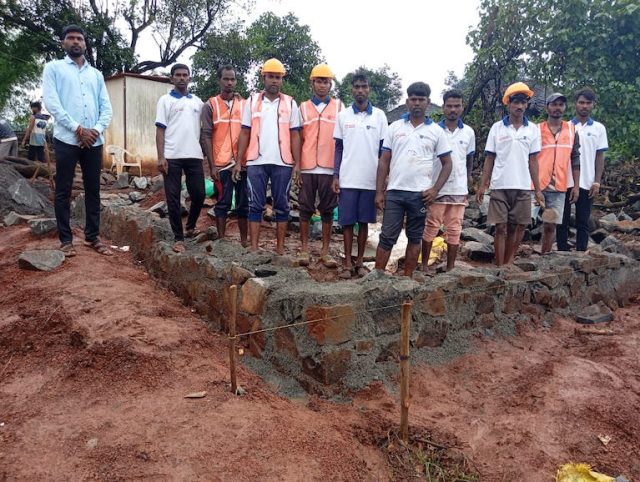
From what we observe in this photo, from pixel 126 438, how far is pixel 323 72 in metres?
3.20

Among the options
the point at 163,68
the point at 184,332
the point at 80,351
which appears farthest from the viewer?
the point at 163,68

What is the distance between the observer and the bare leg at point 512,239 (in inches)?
193

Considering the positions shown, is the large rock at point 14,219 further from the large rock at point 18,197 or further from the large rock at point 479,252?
the large rock at point 479,252

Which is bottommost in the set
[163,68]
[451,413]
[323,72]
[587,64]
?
[451,413]

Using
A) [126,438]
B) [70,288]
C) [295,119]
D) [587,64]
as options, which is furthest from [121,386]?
[587,64]

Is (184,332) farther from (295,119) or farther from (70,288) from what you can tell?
(295,119)

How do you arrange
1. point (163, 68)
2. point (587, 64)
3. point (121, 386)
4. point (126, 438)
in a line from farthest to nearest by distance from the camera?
point (163, 68)
point (587, 64)
point (121, 386)
point (126, 438)

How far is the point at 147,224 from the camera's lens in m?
5.45

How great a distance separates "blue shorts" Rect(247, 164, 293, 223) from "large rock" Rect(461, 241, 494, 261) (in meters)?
2.45

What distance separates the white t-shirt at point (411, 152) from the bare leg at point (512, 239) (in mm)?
1258

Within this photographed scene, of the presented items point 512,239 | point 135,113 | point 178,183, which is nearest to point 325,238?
point 178,183

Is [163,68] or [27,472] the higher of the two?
[163,68]

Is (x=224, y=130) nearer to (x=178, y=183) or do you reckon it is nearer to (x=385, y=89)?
(x=178, y=183)

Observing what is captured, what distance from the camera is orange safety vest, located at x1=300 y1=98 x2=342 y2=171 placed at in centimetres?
446
